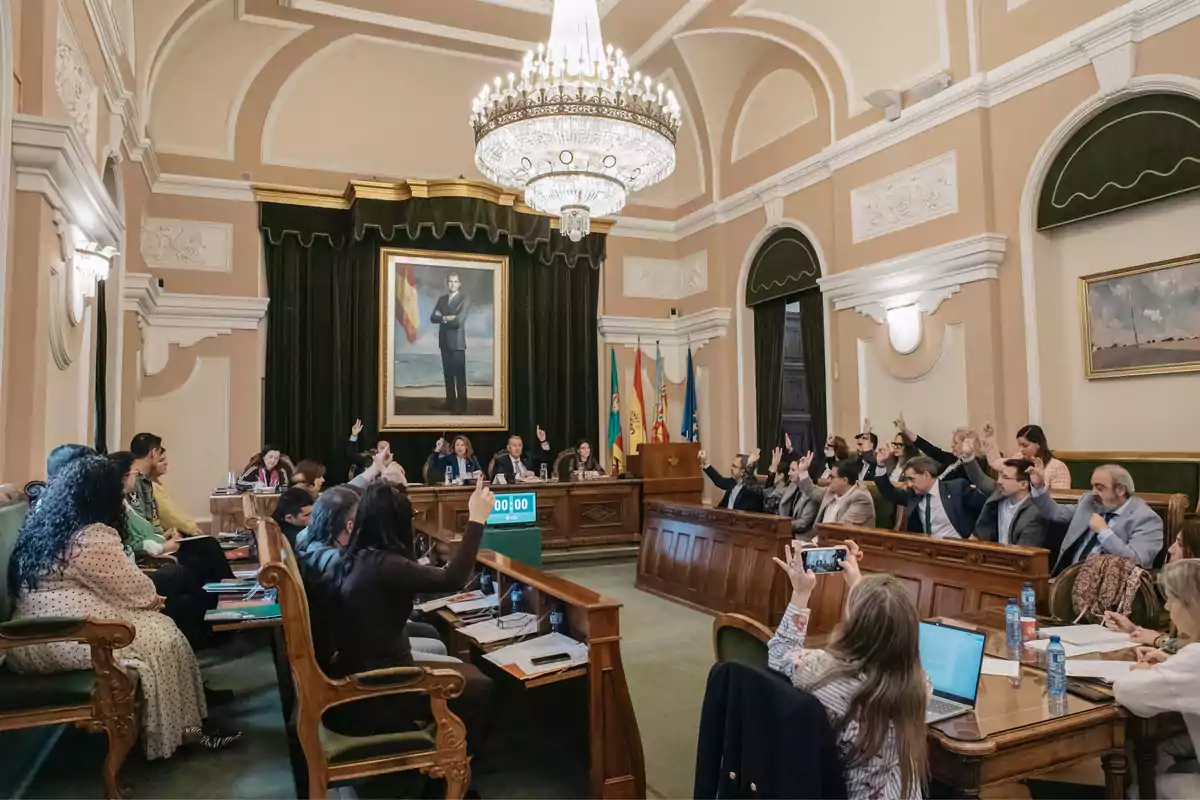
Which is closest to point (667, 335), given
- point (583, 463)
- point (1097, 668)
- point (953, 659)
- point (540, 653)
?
point (583, 463)

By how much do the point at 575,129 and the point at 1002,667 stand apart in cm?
399

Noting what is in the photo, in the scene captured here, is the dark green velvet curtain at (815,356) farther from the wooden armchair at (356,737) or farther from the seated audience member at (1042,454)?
the wooden armchair at (356,737)

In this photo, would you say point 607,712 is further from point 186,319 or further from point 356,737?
point 186,319

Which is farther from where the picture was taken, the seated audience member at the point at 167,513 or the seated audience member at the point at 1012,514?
the seated audience member at the point at 167,513

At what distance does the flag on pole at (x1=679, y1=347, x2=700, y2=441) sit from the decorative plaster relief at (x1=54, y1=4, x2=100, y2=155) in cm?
710

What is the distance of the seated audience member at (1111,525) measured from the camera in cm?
344

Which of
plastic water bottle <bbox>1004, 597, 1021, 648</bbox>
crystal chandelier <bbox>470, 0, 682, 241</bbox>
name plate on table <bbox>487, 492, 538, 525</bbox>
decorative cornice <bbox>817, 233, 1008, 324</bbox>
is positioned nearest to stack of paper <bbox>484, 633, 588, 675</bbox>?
plastic water bottle <bbox>1004, 597, 1021, 648</bbox>

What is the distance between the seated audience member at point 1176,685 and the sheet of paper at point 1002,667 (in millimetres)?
277

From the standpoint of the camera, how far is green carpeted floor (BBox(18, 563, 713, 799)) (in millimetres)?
2951

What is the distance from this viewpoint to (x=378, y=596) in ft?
8.59

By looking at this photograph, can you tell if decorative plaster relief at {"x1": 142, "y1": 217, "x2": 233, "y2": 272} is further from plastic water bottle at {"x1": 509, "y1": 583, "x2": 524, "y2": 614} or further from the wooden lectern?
plastic water bottle at {"x1": 509, "y1": 583, "x2": 524, "y2": 614}

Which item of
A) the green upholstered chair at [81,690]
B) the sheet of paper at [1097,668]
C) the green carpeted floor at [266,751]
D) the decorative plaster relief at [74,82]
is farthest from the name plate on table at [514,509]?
the sheet of paper at [1097,668]

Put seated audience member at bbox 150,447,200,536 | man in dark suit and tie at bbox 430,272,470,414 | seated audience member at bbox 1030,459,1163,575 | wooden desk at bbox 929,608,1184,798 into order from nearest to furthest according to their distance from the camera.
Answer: wooden desk at bbox 929,608,1184,798 < seated audience member at bbox 1030,459,1163,575 < seated audience member at bbox 150,447,200,536 < man in dark suit and tie at bbox 430,272,470,414

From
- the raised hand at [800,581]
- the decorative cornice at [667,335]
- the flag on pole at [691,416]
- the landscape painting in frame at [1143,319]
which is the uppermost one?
→ the decorative cornice at [667,335]
